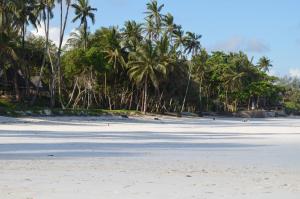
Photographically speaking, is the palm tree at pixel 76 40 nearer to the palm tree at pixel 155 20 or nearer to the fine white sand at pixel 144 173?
the palm tree at pixel 155 20

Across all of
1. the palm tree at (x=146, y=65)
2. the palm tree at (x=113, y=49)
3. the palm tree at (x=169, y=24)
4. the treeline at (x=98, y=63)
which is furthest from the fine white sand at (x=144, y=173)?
the palm tree at (x=169, y=24)

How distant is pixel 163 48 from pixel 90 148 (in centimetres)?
5300

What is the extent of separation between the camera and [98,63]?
65.6 meters

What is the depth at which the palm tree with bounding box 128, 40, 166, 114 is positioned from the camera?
67500 millimetres

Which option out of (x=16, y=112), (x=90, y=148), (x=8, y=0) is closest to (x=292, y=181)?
(x=90, y=148)

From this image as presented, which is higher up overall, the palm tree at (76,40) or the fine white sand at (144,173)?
the palm tree at (76,40)

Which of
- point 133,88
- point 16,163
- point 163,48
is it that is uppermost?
point 163,48

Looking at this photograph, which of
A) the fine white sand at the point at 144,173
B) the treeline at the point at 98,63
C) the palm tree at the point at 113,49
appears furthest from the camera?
the palm tree at the point at 113,49

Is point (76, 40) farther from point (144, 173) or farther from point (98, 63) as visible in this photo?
point (144, 173)

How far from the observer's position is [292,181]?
1095cm

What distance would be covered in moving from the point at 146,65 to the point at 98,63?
6.60 meters

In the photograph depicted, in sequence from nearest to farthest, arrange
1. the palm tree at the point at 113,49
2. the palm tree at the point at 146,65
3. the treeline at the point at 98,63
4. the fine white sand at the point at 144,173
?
the fine white sand at the point at 144,173 → the treeline at the point at 98,63 → the palm tree at the point at 146,65 → the palm tree at the point at 113,49

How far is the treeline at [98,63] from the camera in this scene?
5791 centimetres

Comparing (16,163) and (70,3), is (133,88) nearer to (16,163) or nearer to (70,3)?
(70,3)
